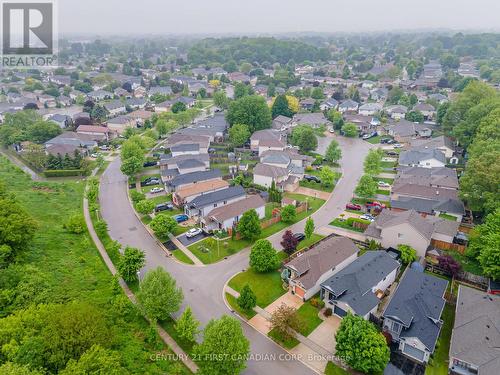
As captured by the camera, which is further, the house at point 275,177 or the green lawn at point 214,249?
the house at point 275,177

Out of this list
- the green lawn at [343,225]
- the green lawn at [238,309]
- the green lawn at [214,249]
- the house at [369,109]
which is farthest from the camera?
the house at [369,109]

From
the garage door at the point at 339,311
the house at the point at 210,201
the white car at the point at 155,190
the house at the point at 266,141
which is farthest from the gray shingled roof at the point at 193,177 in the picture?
the garage door at the point at 339,311

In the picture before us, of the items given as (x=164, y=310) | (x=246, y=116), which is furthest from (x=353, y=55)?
(x=164, y=310)

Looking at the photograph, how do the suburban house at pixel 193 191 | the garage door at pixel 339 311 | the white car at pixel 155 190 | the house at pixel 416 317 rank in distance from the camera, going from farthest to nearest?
the white car at pixel 155 190 < the suburban house at pixel 193 191 < the garage door at pixel 339 311 < the house at pixel 416 317

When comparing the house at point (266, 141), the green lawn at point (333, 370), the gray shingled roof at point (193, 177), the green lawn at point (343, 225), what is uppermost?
the house at point (266, 141)

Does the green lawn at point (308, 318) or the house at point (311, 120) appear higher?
the house at point (311, 120)

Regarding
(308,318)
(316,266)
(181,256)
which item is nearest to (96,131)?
(181,256)

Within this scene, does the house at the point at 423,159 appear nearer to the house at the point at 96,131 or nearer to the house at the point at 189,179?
the house at the point at 189,179

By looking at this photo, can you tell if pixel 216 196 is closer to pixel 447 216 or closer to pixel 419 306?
pixel 419 306
